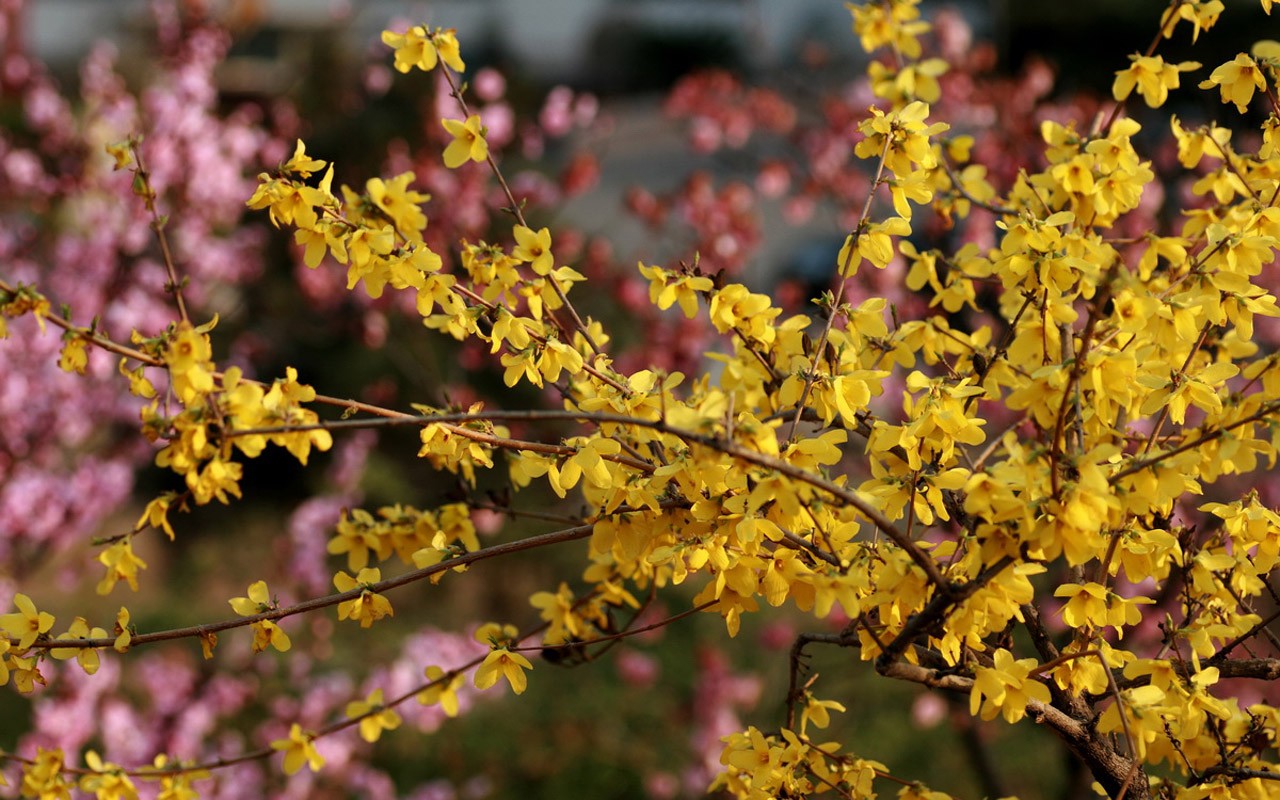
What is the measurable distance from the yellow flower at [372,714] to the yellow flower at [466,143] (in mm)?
748

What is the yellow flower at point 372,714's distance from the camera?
149 cm

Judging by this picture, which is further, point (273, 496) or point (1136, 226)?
point (273, 496)

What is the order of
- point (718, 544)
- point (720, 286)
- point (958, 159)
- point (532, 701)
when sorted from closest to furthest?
point (718, 544) → point (720, 286) → point (958, 159) → point (532, 701)

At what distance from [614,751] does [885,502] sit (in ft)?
11.0

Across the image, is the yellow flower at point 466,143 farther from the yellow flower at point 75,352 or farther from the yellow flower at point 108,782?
the yellow flower at point 108,782

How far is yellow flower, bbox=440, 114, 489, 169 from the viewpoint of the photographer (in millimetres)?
1670

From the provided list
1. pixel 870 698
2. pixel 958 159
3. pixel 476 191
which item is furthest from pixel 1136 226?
pixel 958 159

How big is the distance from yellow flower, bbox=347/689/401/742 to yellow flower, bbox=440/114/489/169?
2.46ft

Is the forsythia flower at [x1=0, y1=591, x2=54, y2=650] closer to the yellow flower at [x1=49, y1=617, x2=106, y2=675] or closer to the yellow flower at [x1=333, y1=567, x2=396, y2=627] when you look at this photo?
the yellow flower at [x1=49, y1=617, x2=106, y2=675]

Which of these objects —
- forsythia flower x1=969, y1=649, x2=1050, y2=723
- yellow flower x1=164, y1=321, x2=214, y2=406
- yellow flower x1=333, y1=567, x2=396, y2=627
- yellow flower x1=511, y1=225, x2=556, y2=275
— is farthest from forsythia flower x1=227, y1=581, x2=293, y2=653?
forsythia flower x1=969, y1=649, x2=1050, y2=723

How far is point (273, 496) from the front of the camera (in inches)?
274

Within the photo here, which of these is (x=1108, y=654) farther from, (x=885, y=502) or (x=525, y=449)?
(x=525, y=449)

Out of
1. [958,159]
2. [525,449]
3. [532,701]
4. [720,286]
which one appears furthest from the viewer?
[532,701]

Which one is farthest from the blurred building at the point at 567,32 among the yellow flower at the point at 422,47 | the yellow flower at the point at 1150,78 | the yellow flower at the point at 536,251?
the yellow flower at the point at 536,251
